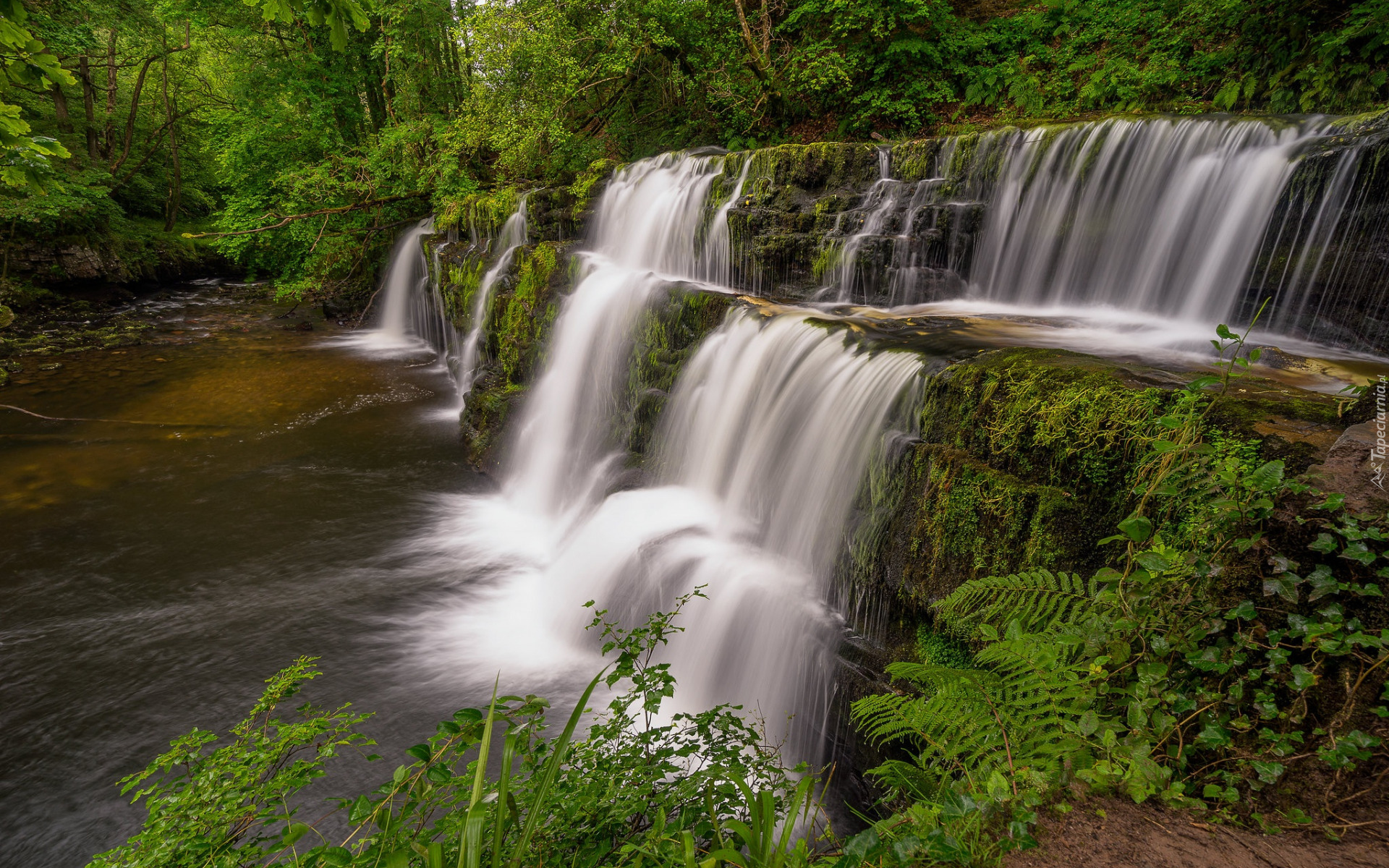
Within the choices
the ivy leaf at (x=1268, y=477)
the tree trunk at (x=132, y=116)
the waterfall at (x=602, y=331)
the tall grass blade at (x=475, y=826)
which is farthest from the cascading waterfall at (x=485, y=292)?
the tree trunk at (x=132, y=116)

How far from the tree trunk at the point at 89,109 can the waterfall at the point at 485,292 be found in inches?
527

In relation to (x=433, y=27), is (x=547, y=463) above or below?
below

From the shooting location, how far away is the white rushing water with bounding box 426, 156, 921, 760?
15.0 feet

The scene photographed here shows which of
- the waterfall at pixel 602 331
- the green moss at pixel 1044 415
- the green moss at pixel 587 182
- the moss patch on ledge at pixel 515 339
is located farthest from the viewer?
the green moss at pixel 587 182

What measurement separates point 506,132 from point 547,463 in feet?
25.9

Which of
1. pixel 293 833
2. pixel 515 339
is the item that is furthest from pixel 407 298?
pixel 293 833

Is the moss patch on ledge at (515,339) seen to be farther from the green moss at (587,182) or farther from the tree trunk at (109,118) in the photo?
the tree trunk at (109,118)

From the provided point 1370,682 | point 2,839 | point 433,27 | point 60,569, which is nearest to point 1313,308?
point 1370,682

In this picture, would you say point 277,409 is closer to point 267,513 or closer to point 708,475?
point 267,513

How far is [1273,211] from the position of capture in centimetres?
531

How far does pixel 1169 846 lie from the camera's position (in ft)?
5.61

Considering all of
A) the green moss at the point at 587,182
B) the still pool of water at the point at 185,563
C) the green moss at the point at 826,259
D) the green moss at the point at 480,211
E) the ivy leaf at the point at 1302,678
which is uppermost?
the green moss at the point at 587,182

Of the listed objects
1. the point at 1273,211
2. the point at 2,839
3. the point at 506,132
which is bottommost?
the point at 2,839

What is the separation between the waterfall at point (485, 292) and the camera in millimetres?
11250
